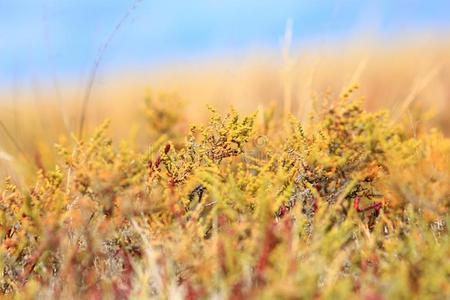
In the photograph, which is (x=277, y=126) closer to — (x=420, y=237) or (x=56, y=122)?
(x=420, y=237)

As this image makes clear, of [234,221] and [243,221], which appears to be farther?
[234,221]

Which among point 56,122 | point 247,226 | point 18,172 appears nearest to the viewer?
point 247,226

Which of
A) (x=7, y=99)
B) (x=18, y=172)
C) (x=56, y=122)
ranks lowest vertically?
(x=7, y=99)

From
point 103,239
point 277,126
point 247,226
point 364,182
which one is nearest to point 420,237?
point 364,182

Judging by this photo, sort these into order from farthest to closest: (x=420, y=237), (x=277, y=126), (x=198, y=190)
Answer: (x=277, y=126) < (x=198, y=190) < (x=420, y=237)

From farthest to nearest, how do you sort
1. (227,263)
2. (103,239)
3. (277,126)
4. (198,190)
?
(277,126) < (198,190) < (103,239) < (227,263)

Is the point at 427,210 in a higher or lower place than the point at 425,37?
higher

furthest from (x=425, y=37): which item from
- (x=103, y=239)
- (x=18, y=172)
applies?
(x=103, y=239)

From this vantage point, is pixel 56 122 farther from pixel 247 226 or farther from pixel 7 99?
pixel 7 99

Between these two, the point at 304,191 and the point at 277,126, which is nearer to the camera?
the point at 304,191
